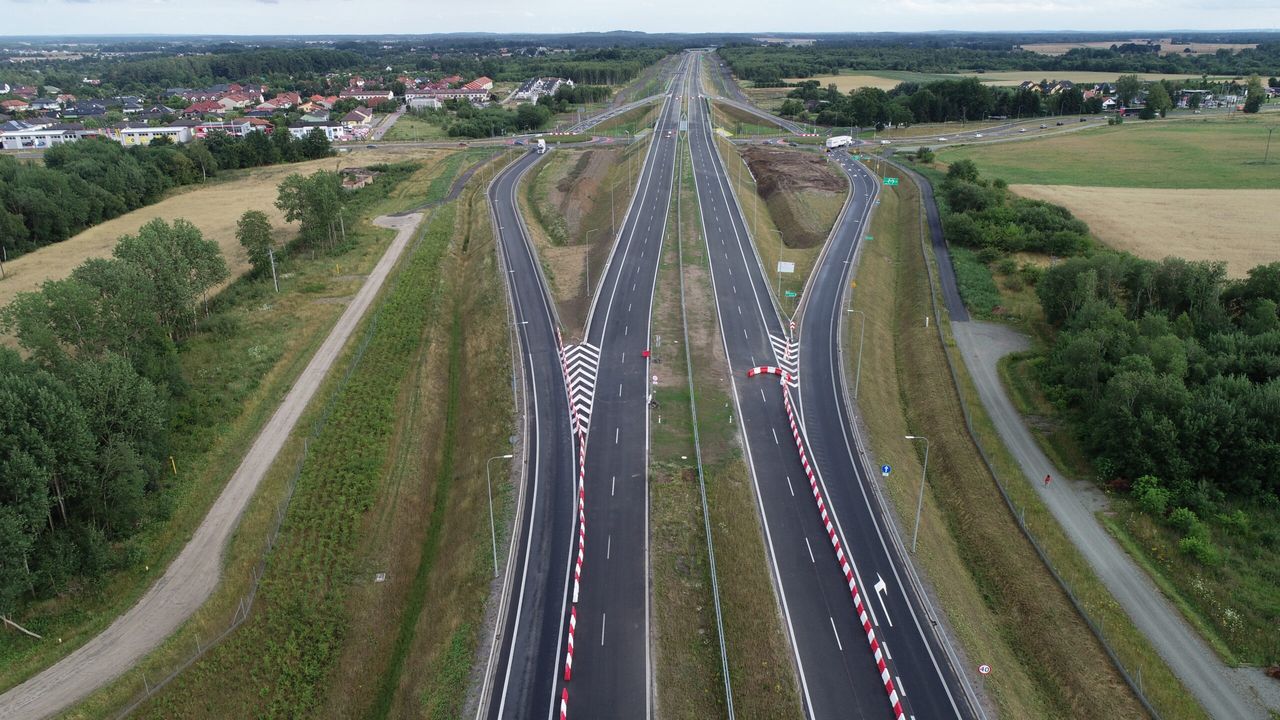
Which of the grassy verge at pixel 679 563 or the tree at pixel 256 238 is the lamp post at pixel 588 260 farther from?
the tree at pixel 256 238

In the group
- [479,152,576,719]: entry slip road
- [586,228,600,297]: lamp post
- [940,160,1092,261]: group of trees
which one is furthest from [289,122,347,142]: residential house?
[940,160,1092,261]: group of trees

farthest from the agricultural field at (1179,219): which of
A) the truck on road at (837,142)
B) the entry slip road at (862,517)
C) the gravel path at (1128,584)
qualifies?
the gravel path at (1128,584)

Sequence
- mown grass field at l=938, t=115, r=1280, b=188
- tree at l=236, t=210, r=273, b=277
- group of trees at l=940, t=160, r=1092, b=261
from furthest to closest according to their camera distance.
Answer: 1. mown grass field at l=938, t=115, r=1280, b=188
2. group of trees at l=940, t=160, r=1092, b=261
3. tree at l=236, t=210, r=273, b=277

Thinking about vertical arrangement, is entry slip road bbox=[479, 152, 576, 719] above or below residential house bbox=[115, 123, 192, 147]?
below

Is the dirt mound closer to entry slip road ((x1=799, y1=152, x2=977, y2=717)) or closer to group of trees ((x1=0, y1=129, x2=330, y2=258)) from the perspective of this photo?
entry slip road ((x1=799, y1=152, x2=977, y2=717))

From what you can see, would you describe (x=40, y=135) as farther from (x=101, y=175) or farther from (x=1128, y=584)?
(x=1128, y=584)

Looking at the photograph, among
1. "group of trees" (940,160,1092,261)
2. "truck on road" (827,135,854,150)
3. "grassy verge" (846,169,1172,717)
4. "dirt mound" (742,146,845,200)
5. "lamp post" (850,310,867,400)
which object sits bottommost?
"grassy verge" (846,169,1172,717)
